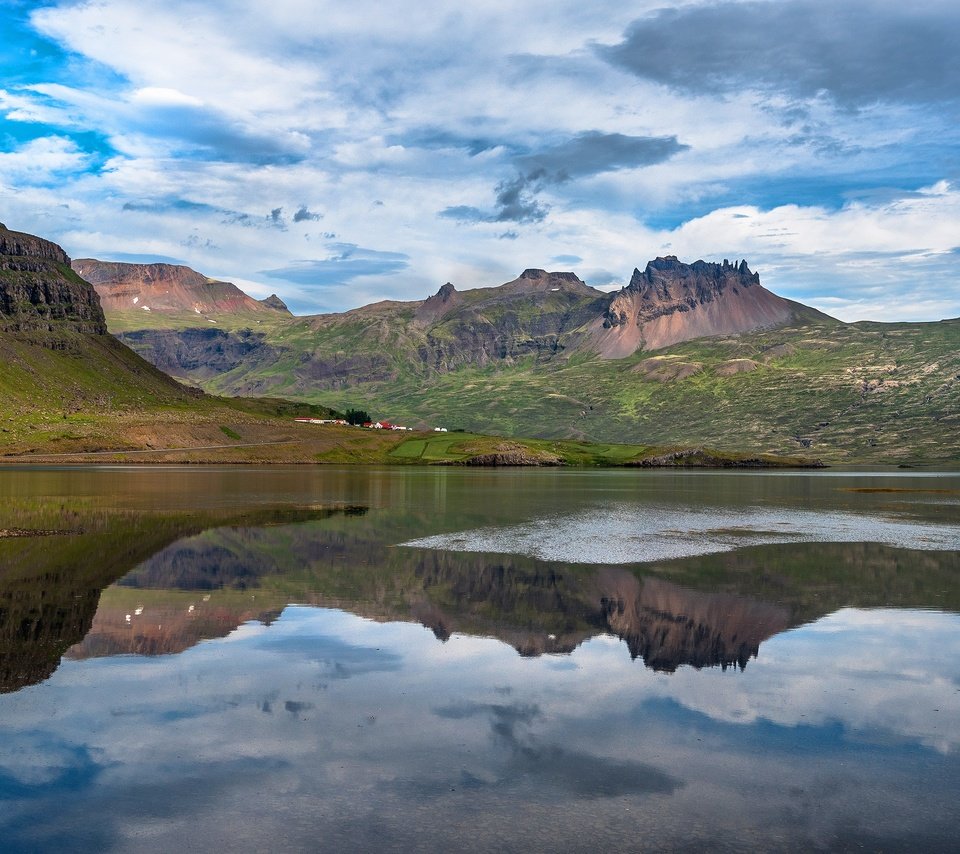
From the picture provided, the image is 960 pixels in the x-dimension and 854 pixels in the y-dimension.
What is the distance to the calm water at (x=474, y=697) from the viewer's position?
18.7m

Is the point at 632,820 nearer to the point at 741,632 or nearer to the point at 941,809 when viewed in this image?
the point at 941,809

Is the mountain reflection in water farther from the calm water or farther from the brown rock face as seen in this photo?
the calm water

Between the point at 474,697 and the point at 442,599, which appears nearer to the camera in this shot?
the point at 474,697

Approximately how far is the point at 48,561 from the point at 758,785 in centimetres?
4718

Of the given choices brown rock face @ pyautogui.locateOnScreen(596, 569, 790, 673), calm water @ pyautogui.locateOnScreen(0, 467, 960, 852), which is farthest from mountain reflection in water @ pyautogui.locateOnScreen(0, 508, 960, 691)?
calm water @ pyautogui.locateOnScreen(0, 467, 960, 852)

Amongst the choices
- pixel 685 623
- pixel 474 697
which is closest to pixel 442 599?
pixel 685 623


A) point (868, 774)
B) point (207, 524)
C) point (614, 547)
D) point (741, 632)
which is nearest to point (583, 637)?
point (741, 632)

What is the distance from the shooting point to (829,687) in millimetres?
29797

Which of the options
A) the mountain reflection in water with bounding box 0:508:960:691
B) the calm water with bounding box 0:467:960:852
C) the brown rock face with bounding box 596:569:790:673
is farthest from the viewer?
the mountain reflection in water with bounding box 0:508:960:691

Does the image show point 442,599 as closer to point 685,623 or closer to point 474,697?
point 685,623

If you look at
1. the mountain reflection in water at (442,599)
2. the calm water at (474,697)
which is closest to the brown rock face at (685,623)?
the mountain reflection in water at (442,599)

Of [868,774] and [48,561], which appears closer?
[868,774]

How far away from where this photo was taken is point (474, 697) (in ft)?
91.5

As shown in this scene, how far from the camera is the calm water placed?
1869 cm
